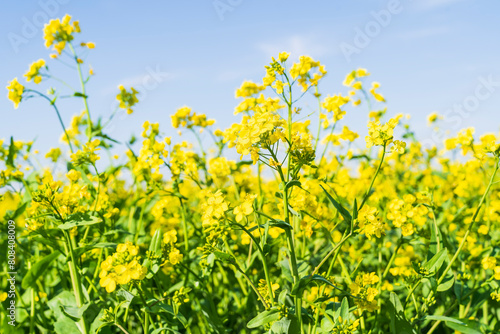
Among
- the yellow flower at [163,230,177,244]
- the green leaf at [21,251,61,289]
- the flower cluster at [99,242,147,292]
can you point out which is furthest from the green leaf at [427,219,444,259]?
the green leaf at [21,251,61,289]

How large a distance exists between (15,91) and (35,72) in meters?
0.25

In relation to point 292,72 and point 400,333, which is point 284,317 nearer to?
point 400,333

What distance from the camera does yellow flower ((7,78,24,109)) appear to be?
283 cm

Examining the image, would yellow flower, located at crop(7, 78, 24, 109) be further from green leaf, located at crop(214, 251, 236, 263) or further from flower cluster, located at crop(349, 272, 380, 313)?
flower cluster, located at crop(349, 272, 380, 313)

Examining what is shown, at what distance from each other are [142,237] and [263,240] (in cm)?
Result: 153

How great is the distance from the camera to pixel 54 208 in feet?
6.31


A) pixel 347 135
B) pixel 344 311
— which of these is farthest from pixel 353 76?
pixel 344 311

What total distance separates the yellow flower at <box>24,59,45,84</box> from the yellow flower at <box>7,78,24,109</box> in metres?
0.13

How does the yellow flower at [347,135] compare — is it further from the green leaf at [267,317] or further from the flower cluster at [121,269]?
the flower cluster at [121,269]

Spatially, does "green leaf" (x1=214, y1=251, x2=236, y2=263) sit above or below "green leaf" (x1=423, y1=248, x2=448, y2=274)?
above

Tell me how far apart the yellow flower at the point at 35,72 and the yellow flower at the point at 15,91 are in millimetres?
134

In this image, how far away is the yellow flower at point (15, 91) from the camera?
111 inches

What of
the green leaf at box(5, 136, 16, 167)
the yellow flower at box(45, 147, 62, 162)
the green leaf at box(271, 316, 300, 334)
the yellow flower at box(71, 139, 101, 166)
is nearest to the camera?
the green leaf at box(271, 316, 300, 334)

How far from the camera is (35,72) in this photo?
3021 mm
